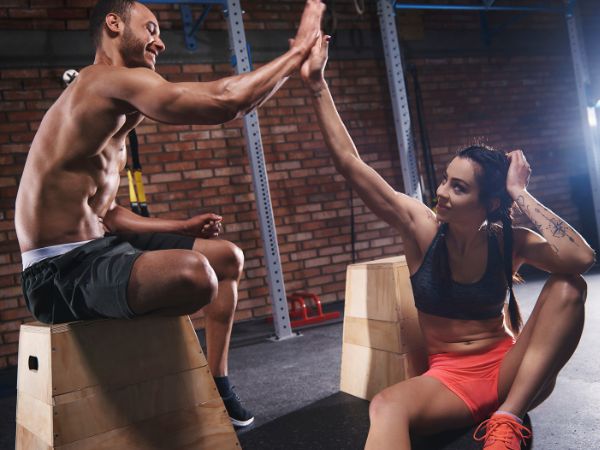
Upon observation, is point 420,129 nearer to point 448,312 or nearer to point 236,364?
point 236,364

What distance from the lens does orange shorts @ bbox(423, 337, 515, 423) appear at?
1.87 m

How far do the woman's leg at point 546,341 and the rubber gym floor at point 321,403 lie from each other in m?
0.04

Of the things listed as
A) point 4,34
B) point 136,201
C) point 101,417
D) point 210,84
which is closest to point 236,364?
point 136,201

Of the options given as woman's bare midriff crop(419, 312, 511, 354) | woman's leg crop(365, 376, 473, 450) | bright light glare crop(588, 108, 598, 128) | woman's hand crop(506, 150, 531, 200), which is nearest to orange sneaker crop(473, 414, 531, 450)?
woman's leg crop(365, 376, 473, 450)

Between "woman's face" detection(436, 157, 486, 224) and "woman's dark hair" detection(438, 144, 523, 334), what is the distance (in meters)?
0.02

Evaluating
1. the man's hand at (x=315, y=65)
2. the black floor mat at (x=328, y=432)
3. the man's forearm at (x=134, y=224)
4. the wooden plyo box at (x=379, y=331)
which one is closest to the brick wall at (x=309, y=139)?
the man's forearm at (x=134, y=224)

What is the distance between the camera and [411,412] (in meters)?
1.72

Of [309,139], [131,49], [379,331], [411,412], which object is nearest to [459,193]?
[411,412]

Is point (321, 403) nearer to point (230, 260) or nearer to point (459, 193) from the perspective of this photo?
point (230, 260)

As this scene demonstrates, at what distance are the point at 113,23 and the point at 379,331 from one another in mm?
1587

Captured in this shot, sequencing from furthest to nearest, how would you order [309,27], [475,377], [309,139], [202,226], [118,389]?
1. [309,139]
2. [202,226]
3. [309,27]
4. [475,377]
5. [118,389]

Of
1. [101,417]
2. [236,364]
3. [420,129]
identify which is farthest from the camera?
[420,129]

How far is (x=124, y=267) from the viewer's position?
1.76 metres

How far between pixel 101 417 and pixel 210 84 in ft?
3.42
